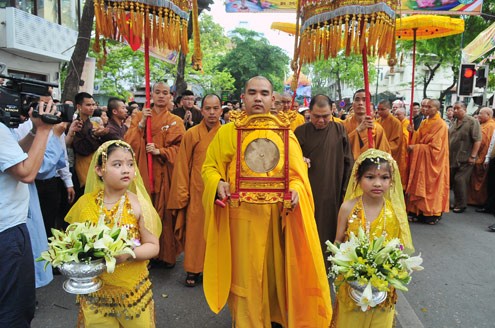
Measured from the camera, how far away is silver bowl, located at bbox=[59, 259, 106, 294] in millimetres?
1859

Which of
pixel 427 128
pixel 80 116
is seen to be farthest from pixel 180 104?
pixel 427 128

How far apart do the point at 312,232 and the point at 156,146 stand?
2.34 metres

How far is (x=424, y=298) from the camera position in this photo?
382 centimetres

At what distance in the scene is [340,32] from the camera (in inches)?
128

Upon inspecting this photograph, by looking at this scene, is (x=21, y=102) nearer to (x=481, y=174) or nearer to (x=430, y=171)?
(x=430, y=171)

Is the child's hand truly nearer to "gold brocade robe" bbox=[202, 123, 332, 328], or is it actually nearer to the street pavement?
"gold brocade robe" bbox=[202, 123, 332, 328]

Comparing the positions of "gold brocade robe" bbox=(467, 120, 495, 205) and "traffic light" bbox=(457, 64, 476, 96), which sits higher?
"traffic light" bbox=(457, 64, 476, 96)

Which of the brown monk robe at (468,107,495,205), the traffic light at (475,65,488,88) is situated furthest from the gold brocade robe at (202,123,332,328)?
the traffic light at (475,65,488,88)

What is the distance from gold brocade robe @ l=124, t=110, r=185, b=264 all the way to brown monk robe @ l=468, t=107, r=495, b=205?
6283 millimetres

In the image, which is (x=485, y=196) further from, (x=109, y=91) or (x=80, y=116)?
(x=109, y=91)

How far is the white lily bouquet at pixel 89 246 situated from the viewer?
188 cm

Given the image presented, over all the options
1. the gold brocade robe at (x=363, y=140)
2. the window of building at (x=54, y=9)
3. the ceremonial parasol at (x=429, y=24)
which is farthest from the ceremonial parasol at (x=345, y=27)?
the window of building at (x=54, y=9)

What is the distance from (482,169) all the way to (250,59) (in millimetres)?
24380

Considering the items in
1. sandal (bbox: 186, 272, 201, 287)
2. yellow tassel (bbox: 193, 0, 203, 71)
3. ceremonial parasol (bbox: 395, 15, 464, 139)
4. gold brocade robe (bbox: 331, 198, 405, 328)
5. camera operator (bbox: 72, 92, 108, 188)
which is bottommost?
sandal (bbox: 186, 272, 201, 287)
